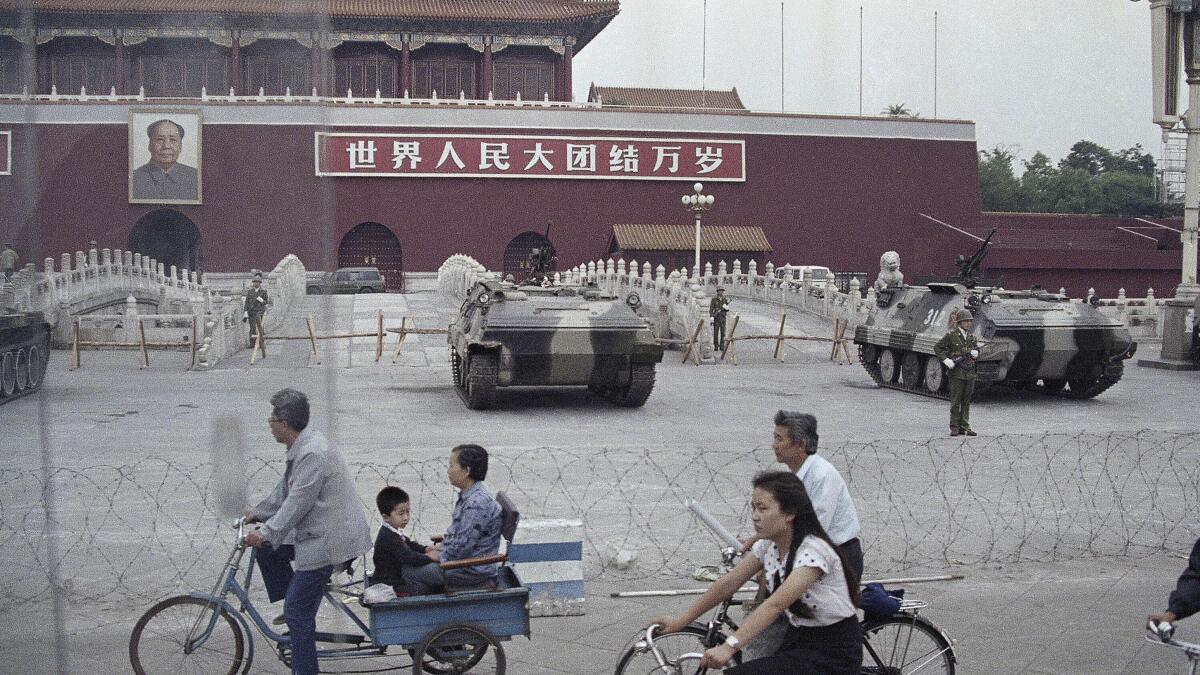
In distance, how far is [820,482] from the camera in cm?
483

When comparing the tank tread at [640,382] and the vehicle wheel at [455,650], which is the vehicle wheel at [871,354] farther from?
the vehicle wheel at [455,650]

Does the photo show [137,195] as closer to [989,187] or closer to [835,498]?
[835,498]

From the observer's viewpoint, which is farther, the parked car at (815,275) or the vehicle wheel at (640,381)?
the parked car at (815,275)

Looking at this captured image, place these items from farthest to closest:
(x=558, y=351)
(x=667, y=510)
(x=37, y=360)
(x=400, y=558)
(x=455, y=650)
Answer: (x=558, y=351), (x=667, y=510), (x=400, y=558), (x=455, y=650), (x=37, y=360)

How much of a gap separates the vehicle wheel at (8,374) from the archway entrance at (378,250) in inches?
1183

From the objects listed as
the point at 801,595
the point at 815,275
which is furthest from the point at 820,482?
the point at 815,275

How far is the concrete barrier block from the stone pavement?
11cm

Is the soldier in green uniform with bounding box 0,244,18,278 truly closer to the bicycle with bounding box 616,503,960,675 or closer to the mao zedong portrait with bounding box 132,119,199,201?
the mao zedong portrait with bounding box 132,119,199,201

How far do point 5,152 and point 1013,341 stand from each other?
1404 centimetres

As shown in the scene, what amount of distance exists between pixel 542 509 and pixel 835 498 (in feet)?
13.8

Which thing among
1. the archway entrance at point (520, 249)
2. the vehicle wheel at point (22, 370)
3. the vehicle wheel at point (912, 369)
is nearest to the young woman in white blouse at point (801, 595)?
the vehicle wheel at point (22, 370)

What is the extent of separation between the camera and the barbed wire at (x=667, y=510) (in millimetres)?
7254

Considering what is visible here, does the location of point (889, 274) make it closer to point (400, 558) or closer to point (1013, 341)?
point (1013, 341)

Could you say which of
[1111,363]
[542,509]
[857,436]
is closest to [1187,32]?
[1111,363]
